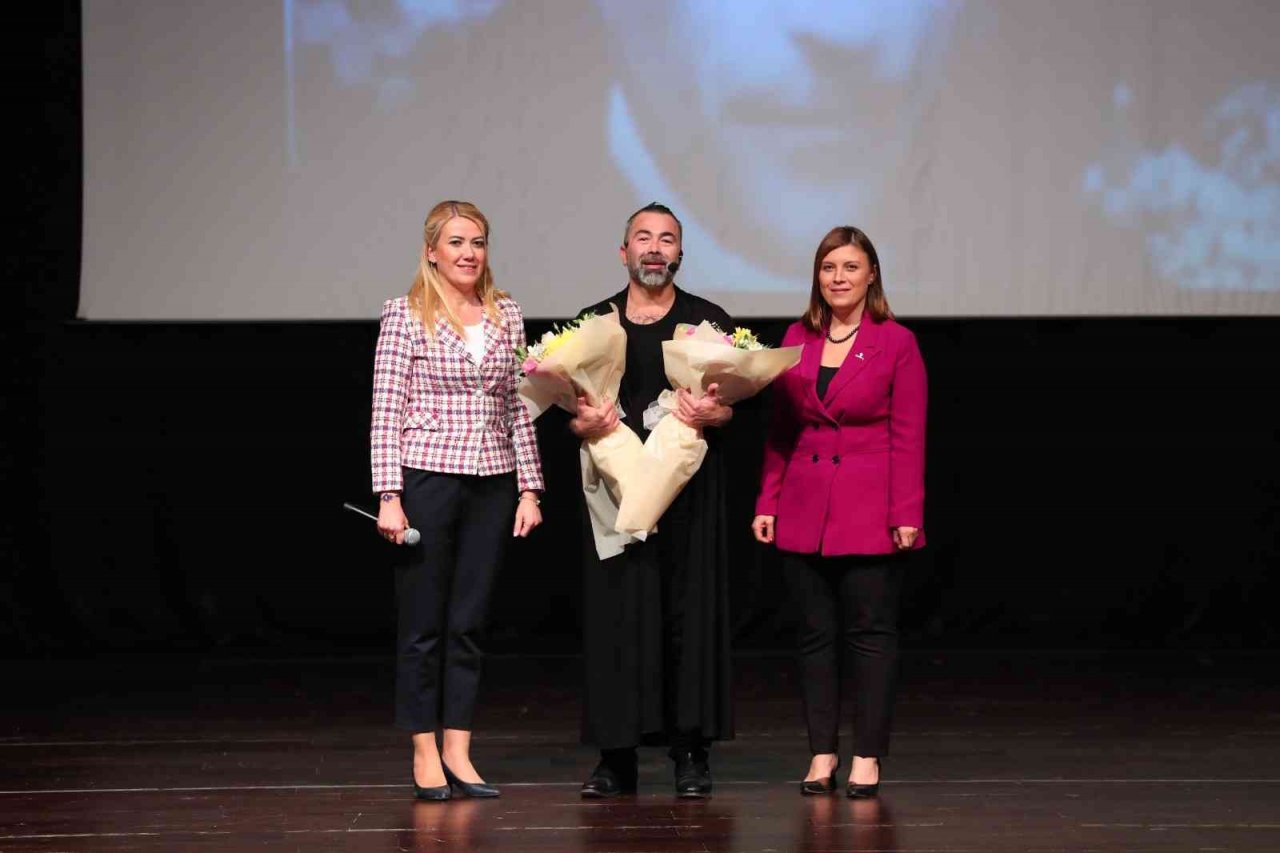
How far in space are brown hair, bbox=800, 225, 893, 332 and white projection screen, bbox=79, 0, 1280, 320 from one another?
1.77m

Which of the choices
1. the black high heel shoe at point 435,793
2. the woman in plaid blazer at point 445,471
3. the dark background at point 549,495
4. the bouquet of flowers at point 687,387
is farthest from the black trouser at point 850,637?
the dark background at point 549,495

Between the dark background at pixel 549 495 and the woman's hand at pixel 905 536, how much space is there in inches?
99.3

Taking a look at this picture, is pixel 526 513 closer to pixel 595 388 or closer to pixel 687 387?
pixel 595 388

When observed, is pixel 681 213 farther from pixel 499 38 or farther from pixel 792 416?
pixel 792 416

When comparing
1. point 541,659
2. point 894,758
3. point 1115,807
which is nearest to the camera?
point 1115,807

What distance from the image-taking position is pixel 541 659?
596 centimetres

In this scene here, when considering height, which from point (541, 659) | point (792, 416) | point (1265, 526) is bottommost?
point (541, 659)

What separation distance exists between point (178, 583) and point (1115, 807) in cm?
380

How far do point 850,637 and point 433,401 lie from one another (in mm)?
1051

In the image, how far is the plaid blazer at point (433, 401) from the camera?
3436 millimetres

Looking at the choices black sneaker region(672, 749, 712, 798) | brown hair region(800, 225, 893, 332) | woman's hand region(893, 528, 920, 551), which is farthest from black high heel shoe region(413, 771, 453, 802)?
brown hair region(800, 225, 893, 332)

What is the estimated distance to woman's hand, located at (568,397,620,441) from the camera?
3.43 meters

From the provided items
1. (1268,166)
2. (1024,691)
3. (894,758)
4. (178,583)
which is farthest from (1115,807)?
(178,583)

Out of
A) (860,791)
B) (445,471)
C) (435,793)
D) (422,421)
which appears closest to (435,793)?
(435,793)
